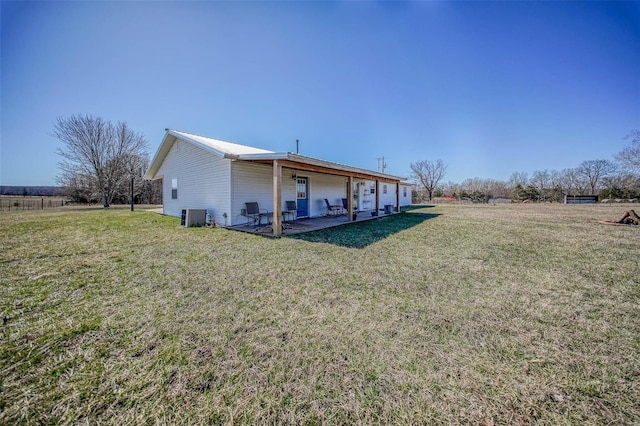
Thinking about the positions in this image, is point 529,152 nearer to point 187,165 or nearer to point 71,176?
point 187,165

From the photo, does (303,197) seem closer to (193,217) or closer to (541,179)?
(193,217)

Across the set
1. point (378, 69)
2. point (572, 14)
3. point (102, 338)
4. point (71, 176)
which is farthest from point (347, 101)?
point (71, 176)

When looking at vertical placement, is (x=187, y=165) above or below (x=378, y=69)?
below

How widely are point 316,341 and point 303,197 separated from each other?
9.94 m

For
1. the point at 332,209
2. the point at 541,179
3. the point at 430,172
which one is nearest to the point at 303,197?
the point at 332,209

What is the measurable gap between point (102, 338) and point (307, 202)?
1013cm

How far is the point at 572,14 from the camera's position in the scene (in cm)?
897

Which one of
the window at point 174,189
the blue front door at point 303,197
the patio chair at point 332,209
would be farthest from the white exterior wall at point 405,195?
the window at point 174,189

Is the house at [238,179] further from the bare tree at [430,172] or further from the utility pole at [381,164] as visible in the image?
the bare tree at [430,172]

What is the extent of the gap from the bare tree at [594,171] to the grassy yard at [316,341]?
48.8 metres

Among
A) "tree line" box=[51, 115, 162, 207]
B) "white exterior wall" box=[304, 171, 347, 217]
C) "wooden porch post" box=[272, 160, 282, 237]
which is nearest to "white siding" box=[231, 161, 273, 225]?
"white exterior wall" box=[304, 171, 347, 217]

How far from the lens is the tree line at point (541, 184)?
99.6 feet

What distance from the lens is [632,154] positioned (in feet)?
66.8

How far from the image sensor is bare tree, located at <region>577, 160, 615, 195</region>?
35.7 metres
